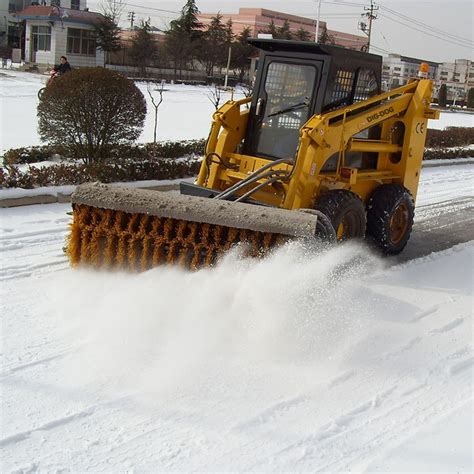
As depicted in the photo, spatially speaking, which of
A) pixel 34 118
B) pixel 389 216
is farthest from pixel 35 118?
pixel 389 216

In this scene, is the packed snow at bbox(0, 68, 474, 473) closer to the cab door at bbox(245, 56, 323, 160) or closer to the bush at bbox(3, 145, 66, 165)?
the cab door at bbox(245, 56, 323, 160)

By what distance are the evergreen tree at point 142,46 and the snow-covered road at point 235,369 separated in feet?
142

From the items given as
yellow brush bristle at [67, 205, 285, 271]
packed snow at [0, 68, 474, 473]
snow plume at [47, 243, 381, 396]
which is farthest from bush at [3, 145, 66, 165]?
snow plume at [47, 243, 381, 396]

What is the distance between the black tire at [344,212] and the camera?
6.19 meters

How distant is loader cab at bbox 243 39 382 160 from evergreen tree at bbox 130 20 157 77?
1630 inches

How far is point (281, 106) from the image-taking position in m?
6.77

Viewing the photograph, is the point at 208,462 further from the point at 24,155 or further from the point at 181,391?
the point at 24,155

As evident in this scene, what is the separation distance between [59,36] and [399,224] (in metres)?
42.6

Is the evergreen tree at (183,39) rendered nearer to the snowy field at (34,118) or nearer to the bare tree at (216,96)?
the snowy field at (34,118)

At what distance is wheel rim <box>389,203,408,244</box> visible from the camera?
744 centimetres

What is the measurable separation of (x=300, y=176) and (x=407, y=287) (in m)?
1.47

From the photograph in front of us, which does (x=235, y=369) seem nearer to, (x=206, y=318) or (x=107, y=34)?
(x=206, y=318)

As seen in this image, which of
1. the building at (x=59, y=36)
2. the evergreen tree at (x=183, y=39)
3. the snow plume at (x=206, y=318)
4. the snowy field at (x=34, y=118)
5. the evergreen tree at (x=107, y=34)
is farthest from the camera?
the evergreen tree at (x=183, y=39)

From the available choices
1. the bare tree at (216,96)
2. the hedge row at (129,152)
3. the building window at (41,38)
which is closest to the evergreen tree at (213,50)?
the building window at (41,38)
